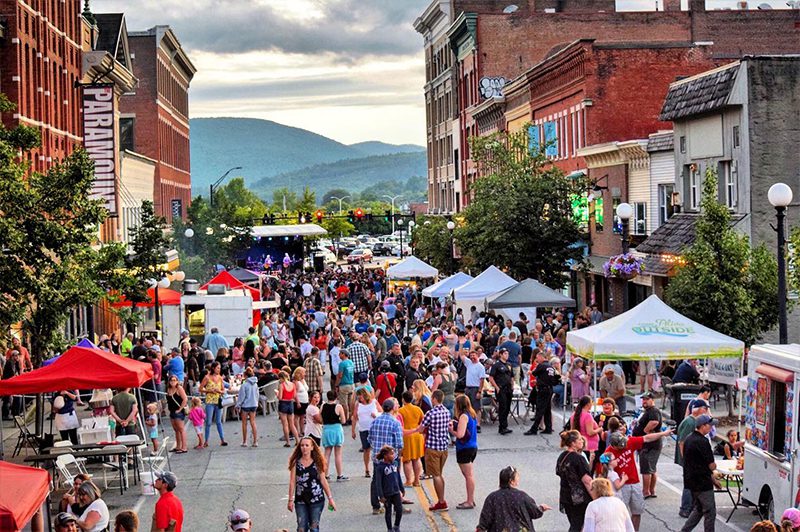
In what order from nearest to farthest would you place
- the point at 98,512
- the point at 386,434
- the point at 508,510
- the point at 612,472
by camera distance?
the point at 508,510, the point at 98,512, the point at 612,472, the point at 386,434

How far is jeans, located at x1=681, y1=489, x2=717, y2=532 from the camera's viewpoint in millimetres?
15594

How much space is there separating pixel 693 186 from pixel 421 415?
75.0 ft

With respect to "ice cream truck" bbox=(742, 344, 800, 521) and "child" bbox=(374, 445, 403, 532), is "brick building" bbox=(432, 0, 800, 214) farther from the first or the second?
"child" bbox=(374, 445, 403, 532)

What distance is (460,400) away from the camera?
18.4m

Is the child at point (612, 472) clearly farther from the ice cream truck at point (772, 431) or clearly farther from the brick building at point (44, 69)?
the brick building at point (44, 69)

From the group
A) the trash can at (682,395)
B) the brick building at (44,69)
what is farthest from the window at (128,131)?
the trash can at (682,395)

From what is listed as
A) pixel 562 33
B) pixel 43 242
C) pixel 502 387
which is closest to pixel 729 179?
pixel 502 387

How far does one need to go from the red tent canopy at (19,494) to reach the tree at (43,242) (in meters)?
9.87

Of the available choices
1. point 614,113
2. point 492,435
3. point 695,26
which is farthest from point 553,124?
point 492,435

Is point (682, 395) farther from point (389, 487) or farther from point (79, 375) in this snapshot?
point (79, 375)

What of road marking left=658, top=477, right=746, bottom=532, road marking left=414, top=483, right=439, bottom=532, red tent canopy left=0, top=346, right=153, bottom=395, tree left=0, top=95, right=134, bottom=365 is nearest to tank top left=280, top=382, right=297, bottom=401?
red tent canopy left=0, top=346, right=153, bottom=395

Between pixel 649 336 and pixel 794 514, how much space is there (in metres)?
10.9

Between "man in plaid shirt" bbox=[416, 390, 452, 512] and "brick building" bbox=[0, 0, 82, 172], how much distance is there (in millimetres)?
18970

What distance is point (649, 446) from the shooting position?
1839 centimetres
